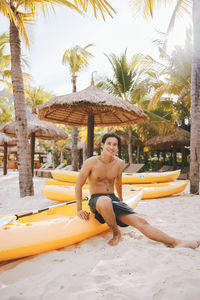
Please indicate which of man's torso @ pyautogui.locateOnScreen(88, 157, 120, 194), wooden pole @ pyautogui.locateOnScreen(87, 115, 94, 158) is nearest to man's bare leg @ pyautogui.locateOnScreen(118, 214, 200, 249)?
man's torso @ pyautogui.locateOnScreen(88, 157, 120, 194)

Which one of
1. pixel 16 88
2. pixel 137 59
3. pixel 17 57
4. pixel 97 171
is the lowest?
pixel 97 171

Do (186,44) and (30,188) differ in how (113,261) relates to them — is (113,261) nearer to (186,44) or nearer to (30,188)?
→ (30,188)

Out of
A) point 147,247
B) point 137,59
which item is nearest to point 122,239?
point 147,247

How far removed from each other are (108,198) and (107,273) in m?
0.73

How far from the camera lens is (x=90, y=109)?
5.91m

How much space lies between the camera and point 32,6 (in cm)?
501

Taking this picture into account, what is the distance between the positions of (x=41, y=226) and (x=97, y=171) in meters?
0.80

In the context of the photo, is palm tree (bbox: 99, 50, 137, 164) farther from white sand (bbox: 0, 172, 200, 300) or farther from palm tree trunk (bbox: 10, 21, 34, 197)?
white sand (bbox: 0, 172, 200, 300)

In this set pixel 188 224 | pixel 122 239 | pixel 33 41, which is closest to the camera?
pixel 122 239

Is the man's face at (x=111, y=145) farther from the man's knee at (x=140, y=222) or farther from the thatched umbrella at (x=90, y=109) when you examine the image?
the thatched umbrella at (x=90, y=109)

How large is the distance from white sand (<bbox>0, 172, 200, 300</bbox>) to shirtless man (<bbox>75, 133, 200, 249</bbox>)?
14 cm

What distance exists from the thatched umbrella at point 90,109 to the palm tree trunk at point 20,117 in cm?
66

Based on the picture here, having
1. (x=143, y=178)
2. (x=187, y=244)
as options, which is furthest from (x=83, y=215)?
(x=143, y=178)

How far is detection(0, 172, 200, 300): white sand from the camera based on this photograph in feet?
4.17
